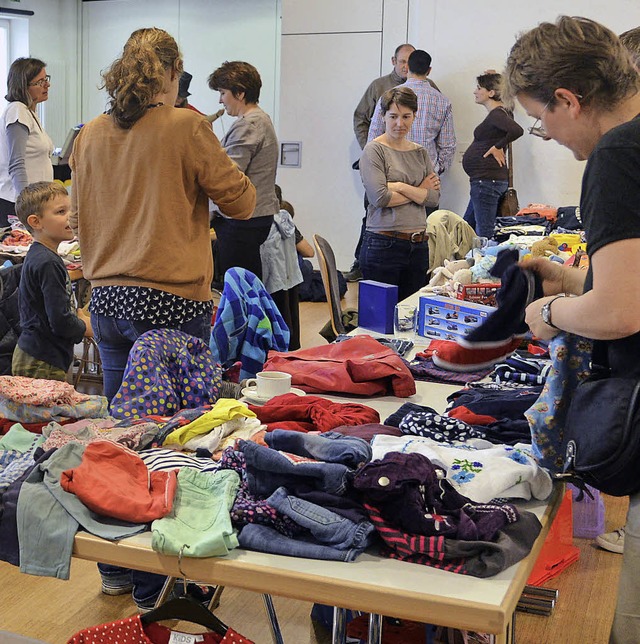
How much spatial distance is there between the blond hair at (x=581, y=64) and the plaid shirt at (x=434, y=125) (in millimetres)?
6280

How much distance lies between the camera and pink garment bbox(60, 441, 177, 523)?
1629 mm

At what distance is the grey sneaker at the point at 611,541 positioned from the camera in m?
3.29

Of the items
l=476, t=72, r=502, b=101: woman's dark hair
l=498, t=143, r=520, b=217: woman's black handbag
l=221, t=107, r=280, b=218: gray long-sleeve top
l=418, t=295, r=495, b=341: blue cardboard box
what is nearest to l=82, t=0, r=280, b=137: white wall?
l=476, t=72, r=502, b=101: woman's dark hair

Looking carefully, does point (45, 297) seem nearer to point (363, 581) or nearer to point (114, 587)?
point (114, 587)

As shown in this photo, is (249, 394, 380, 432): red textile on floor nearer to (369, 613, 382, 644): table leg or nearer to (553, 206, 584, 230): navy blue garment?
(369, 613, 382, 644): table leg

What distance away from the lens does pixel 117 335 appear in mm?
2898

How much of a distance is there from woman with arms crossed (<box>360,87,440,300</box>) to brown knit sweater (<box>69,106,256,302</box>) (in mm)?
1858

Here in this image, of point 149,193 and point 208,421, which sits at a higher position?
point 149,193

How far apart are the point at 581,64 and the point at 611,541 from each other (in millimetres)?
2220

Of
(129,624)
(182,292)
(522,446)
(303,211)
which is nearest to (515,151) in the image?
(303,211)

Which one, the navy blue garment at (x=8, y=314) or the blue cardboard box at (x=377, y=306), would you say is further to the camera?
the navy blue garment at (x=8, y=314)

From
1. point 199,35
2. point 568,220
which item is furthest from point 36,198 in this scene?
point 199,35

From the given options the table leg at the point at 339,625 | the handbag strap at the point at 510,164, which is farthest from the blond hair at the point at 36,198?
the handbag strap at the point at 510,164

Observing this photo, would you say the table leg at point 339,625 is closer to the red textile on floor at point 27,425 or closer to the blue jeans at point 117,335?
the red textile on floor at point 27,425
